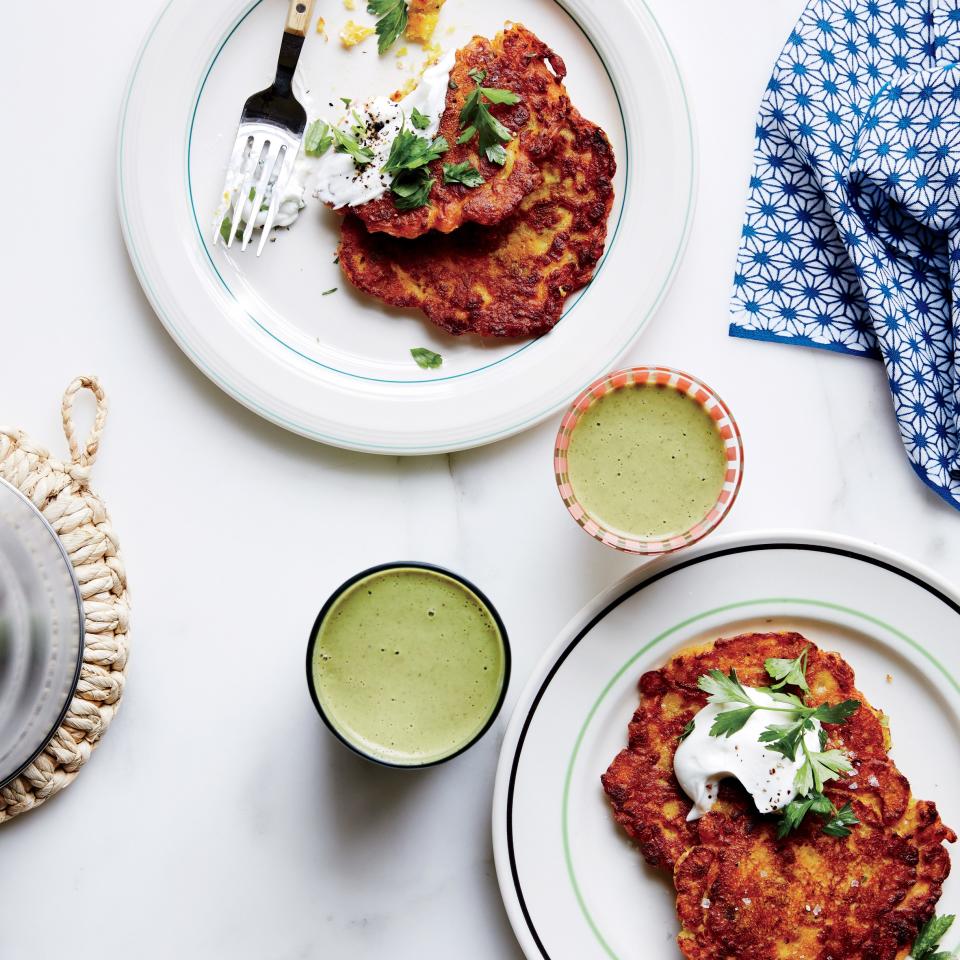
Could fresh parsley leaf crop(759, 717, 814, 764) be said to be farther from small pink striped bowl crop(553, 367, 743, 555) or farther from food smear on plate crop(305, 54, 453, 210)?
food smear on plate crop(305, 54, 453, 210)

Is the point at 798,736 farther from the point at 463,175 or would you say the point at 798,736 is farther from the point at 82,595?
the point at 82,595

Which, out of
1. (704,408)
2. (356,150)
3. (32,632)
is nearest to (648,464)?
(704,408)

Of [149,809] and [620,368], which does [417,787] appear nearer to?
[149,809]

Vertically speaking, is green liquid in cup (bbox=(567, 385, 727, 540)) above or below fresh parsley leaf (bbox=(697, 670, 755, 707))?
above

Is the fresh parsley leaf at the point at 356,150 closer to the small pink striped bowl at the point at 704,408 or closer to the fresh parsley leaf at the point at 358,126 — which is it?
the fresh parsley leaf at the point at 358,126

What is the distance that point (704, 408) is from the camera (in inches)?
82.9

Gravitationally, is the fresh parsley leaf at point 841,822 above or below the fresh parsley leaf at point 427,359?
below

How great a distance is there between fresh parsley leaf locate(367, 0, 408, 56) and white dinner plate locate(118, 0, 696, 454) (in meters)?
0.05

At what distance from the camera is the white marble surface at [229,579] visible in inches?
88.7

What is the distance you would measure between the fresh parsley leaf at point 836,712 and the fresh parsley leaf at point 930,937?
1.73ft

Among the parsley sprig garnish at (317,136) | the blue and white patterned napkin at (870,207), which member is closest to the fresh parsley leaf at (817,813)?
the blue and white patterned napkin at (870,207)

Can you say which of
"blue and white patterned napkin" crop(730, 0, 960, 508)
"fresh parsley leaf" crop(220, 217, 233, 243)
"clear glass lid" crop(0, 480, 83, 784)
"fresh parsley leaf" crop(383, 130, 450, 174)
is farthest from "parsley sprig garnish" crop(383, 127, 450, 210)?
"clear glass lid" crop(0, 480, 83, 784)

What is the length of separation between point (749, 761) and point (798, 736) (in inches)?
4.6

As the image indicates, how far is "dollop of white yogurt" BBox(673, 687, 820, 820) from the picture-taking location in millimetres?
2047
